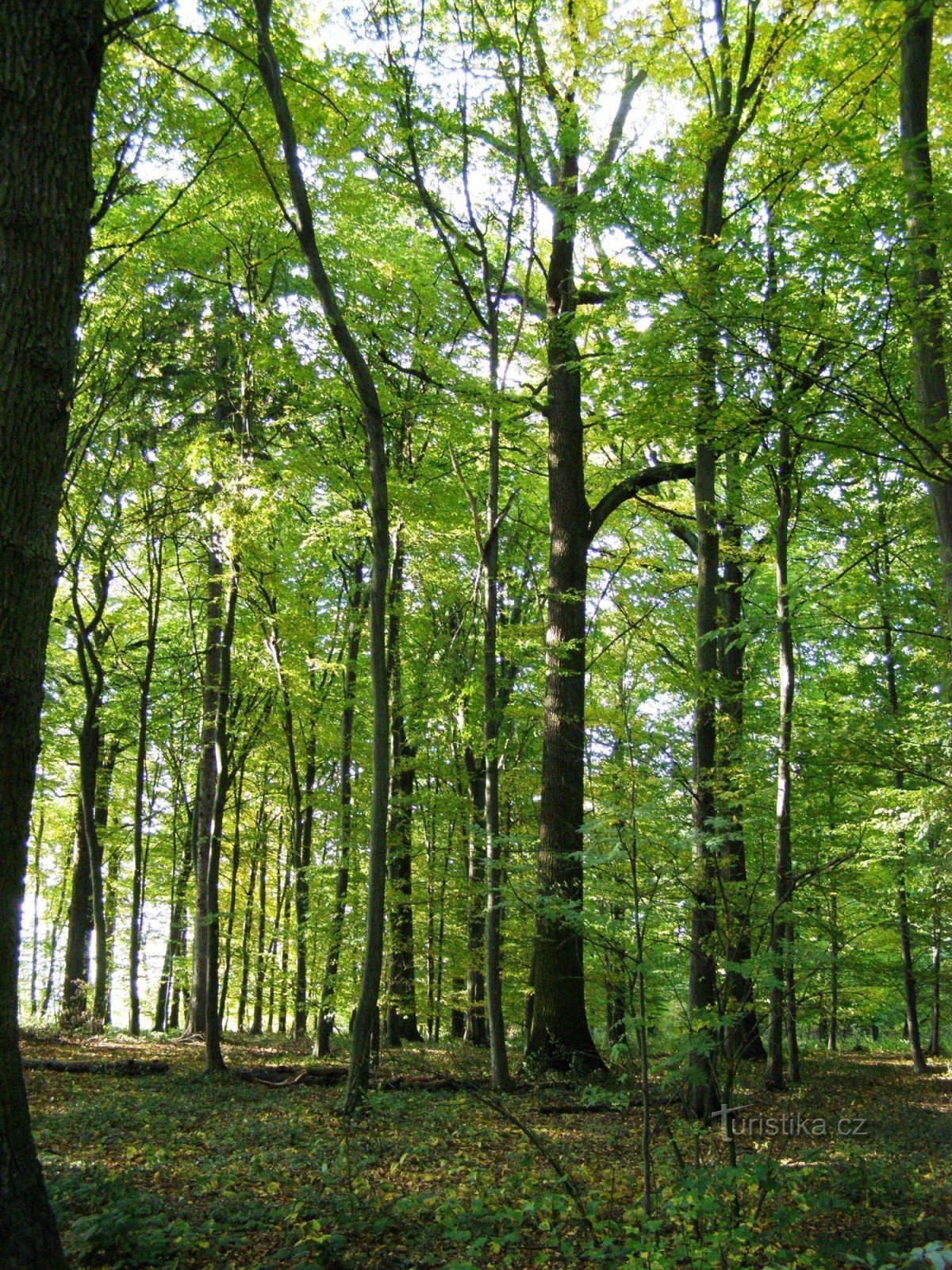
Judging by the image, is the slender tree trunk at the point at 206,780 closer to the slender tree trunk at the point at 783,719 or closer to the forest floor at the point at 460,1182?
the forest floor at the point at 460,1182

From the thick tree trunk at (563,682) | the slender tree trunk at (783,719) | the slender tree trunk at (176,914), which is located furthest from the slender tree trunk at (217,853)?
the slender tree trunk at (176,914)

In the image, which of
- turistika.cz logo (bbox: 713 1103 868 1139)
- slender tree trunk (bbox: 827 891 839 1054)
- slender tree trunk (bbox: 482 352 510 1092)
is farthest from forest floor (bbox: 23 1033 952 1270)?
slender tree trunk (bbox: 827 891 839 1054)

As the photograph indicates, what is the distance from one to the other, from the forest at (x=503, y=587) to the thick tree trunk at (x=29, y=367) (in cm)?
2

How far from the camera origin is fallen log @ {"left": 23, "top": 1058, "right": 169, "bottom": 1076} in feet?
29.9

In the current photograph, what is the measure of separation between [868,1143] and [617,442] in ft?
31.4

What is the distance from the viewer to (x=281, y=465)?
1064 centimetres

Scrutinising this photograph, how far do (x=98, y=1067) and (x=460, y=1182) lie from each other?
6060mm

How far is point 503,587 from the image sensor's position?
16.8 m

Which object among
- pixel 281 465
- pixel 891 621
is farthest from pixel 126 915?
pixel 891 621

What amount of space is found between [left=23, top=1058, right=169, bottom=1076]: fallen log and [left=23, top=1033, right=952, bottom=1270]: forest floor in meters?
0.64

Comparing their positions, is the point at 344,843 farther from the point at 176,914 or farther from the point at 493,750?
the point at 176,914

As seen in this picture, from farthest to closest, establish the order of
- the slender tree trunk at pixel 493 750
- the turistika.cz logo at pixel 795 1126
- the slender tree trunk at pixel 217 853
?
the slender tree trunk at pixel 217 853 < the slender tree trunk at pixel 493 750 < the turistika.cz logo at pixel 795 1126

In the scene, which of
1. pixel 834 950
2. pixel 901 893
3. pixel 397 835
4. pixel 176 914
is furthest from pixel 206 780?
pixel 176 914

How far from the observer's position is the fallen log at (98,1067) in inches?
359
